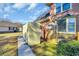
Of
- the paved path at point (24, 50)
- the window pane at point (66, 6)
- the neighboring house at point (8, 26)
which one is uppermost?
the window pane at point (66, 6)

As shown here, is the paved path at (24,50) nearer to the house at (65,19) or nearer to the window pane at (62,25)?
the house at (65,19)

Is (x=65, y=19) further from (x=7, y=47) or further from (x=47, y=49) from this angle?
(x=7, y=47)

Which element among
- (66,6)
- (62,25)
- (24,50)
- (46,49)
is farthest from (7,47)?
(66,6)

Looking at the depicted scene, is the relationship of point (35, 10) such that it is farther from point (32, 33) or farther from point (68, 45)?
point (68, 45)

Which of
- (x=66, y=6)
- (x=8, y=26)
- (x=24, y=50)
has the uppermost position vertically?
(x=66, y=6)

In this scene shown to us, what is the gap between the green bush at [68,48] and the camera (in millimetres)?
1239

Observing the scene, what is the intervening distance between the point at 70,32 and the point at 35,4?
367 millimetres

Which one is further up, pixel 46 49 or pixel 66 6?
pixel 66 6

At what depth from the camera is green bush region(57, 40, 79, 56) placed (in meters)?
1.24

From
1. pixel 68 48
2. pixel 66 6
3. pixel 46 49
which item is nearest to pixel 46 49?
pixel 46 49

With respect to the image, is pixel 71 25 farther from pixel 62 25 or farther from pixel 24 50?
pixel 24 50

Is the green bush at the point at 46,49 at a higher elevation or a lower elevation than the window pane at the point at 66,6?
lower

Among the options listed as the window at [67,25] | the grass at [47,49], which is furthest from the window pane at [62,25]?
the grass at [47,49]

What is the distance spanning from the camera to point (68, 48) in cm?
124
